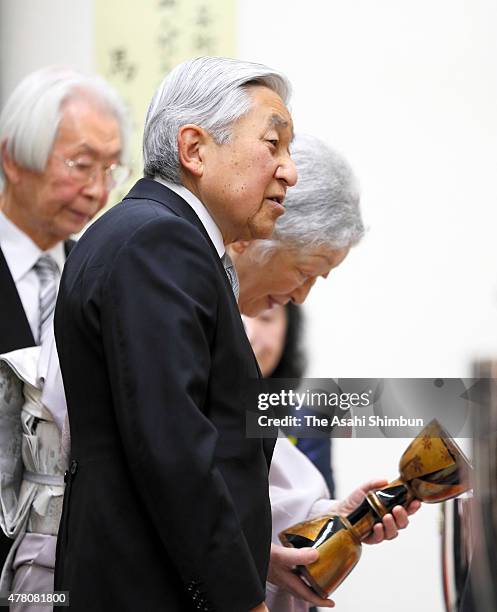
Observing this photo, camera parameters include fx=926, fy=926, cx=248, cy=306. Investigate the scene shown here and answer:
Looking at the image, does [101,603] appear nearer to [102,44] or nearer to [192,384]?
[192,384]

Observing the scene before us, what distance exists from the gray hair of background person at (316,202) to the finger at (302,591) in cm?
50

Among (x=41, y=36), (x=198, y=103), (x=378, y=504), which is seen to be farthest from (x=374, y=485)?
(x=41, y=36)

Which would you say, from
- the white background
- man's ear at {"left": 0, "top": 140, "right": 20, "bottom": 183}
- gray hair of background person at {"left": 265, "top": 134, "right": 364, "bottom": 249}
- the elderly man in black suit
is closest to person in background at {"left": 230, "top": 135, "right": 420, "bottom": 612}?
gray hair of background person at {"left": 265, "top": 134, "right": 364, "bottom": 249}

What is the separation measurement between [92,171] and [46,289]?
26cm

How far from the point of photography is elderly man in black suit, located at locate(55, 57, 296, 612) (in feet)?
3.01

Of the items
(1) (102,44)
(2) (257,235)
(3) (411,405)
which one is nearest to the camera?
(2) (257,235)

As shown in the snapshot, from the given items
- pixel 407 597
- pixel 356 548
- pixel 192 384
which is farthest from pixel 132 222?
pixel 407 597

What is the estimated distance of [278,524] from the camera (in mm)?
1450

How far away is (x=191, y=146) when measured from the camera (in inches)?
42.4

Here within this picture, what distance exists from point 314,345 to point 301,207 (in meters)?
A: 0.58

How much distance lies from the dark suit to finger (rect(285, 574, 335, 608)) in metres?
0.57

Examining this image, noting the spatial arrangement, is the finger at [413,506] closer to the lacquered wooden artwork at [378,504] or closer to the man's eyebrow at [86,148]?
the lacquered wooden artwork at [378,504]

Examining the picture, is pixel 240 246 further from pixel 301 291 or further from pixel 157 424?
pixel 157 424

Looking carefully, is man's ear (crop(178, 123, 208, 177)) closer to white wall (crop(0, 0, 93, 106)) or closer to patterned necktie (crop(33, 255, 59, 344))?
patterned necktie (crop(33, 255, 59, 344))
